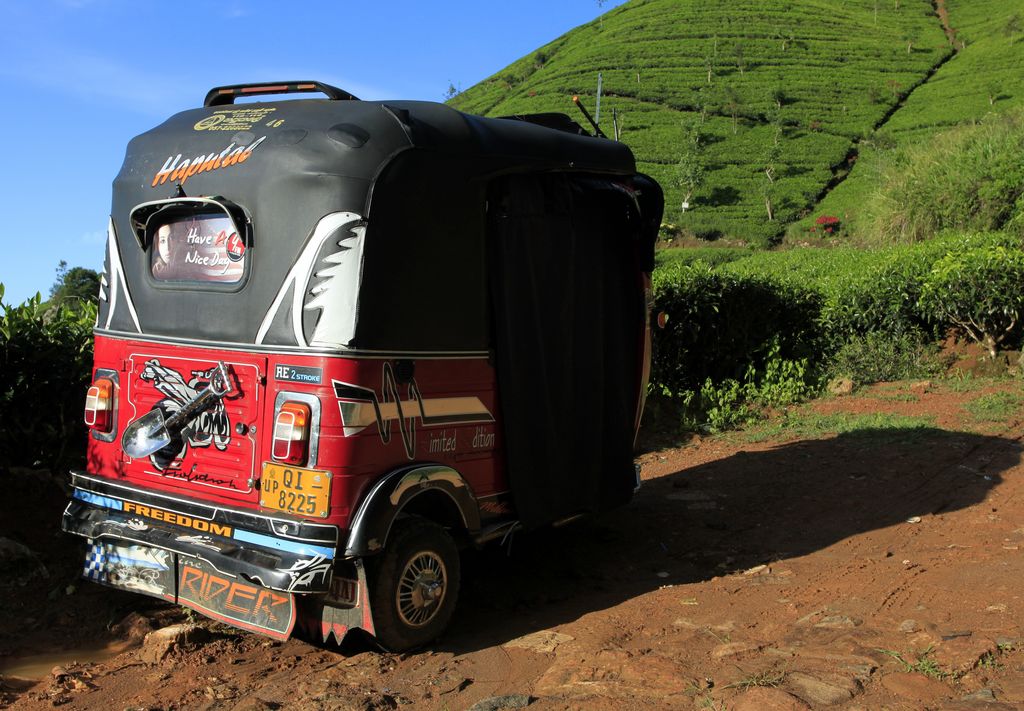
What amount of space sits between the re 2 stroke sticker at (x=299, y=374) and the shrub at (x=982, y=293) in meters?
10.2

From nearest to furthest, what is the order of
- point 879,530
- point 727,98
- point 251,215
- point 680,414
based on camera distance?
point 251,215 < point 879,530 < point 680,414 < point 727,98

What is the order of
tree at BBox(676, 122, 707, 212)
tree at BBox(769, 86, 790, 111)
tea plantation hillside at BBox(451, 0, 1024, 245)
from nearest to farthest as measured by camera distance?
1. tree at BBox(676, 122, 707, 212)
2. tea plantation hillside at BBox(451, 0, 1024, 245)
3. tree at BBox(769, 86, 790, 111)

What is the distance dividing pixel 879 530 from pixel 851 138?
185 feet

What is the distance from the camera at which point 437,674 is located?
4262 mm

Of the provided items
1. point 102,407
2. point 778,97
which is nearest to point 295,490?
point 102,407

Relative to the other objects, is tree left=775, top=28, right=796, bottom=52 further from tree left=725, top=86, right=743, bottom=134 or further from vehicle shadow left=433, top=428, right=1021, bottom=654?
vehicle shadow left=433, top=428, right=1021, bottom=654

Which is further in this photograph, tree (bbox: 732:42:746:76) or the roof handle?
tree (bbox: 732:42:746:76)

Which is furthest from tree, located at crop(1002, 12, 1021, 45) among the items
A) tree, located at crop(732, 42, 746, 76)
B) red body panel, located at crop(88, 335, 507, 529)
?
red body panel, located at crop(88, 335, 507, 529)

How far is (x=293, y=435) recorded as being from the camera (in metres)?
4.14

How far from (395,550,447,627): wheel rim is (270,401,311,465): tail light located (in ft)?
2.64

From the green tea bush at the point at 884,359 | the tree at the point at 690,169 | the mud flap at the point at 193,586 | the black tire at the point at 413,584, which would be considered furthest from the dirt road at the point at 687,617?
the tree at the point at 690,169

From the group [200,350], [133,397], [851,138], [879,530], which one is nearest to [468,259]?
[200,350]

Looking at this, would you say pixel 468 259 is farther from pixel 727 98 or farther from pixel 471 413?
pixel 727 98

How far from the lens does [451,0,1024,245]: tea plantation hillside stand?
52812 millimetres
